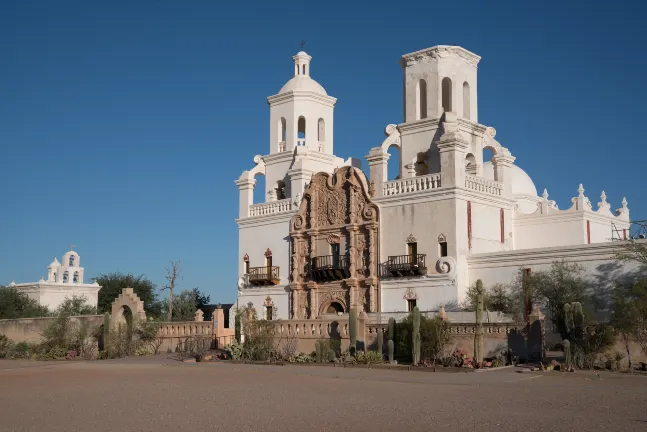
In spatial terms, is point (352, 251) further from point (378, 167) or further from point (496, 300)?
point (496, 300)

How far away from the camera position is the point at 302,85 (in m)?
45.1

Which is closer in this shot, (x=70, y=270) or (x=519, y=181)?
(x=519, y=181)

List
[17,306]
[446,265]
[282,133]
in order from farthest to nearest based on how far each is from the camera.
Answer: [17,306] < [282,133] < [446,265]

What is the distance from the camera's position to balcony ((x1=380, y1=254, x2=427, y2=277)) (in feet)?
119

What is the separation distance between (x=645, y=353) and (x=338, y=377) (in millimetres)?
9159

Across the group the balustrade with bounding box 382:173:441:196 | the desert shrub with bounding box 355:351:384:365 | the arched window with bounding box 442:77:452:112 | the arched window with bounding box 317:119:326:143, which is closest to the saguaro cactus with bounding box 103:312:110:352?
the balustrade with bounding box 382:173:441:196

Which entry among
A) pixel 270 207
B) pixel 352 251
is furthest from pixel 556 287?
pixel 270 207

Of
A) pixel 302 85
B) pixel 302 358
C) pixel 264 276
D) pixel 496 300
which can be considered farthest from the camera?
pixel 302 85

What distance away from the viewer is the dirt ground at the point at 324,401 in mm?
14258

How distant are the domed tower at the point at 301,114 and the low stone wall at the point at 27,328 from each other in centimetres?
1410

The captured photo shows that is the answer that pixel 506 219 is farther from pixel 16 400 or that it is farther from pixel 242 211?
pixel 16 400

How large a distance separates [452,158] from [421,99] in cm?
583

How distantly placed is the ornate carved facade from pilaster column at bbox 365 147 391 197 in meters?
0.51

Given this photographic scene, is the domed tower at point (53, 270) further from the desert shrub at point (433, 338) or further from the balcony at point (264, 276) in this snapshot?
the desert shrub at point (433, 338)
